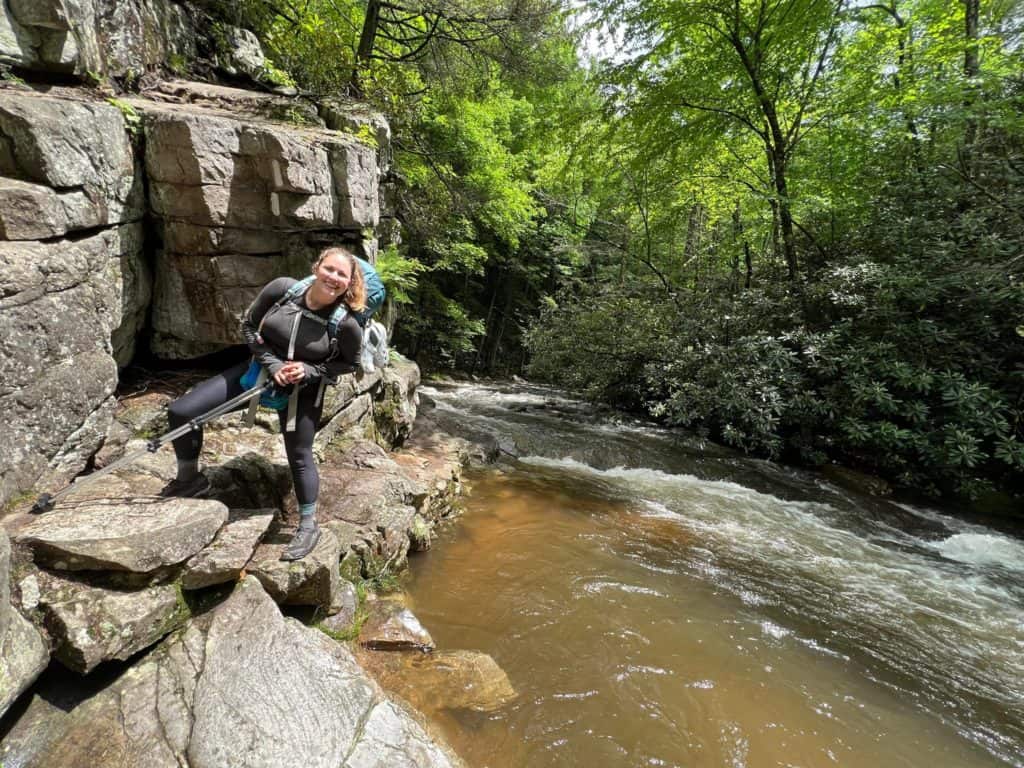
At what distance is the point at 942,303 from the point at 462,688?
29.4 feet

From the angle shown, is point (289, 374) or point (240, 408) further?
point (240, 408)

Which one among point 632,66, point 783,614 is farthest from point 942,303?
point 632,66

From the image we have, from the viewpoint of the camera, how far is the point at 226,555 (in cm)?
240

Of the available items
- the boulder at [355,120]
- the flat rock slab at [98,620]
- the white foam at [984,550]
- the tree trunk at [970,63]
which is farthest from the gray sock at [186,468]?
the tree trunk at [970,63]

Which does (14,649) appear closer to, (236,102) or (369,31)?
(236,102)

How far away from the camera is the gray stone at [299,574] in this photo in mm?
2592

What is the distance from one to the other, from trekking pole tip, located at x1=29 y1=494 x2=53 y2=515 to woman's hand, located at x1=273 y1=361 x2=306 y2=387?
125 centimetres

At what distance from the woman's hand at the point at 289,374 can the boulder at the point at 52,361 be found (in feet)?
4.23

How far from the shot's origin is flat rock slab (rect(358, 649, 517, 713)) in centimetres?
261

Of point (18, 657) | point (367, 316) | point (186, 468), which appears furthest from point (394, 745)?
point (367, 316)

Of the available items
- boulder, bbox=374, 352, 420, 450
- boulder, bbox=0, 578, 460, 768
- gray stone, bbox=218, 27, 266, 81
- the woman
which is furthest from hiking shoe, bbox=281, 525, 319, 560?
gray stone, bbox=218, 27, 266, 81

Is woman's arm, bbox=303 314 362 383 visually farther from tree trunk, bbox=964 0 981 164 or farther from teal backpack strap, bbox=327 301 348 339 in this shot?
tree trunk, bbox=964 0 981 164

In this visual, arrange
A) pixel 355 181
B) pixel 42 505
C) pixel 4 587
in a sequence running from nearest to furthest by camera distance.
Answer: pixel 4 587 → pixel 42 505 → pixel 355 181

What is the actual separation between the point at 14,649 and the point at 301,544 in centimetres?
122
